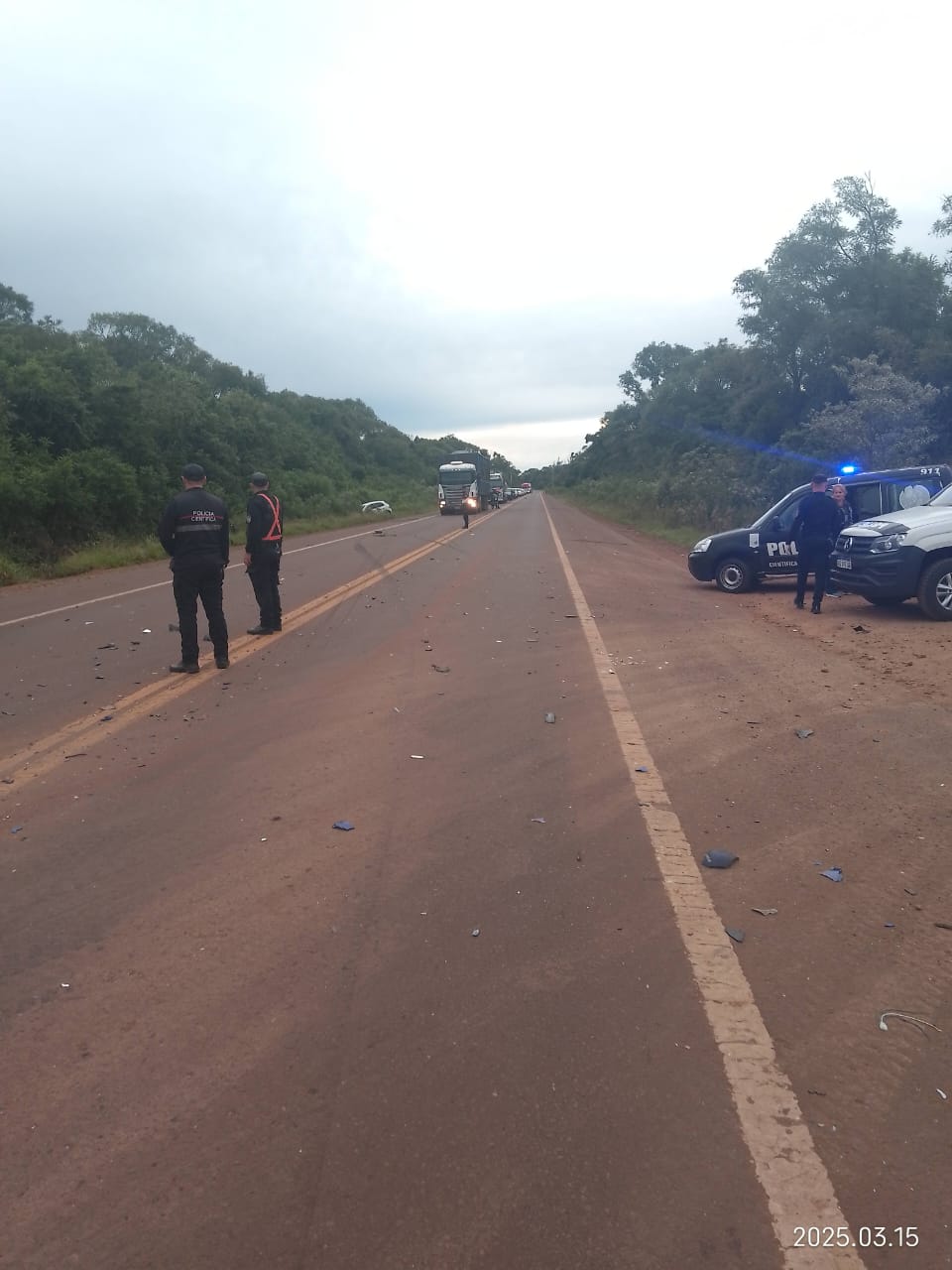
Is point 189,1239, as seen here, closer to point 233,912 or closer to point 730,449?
point 233,912

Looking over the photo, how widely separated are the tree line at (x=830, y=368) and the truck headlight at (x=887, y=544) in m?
13.0

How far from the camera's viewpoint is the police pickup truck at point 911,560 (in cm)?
1202

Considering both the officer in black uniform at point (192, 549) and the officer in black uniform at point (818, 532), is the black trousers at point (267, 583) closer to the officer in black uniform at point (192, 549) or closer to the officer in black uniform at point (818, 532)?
the officer in black uniform at point (192, 549)

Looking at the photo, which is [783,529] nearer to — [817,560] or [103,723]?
[817,560]

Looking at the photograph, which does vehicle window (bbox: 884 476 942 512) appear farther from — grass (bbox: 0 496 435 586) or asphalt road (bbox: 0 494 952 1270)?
grass (bbox: 0 496 435 586)

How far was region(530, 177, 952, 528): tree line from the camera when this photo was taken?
81.1 ft

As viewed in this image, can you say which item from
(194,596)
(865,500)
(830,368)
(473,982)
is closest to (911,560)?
(865,500)

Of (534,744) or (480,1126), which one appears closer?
(480,1126)

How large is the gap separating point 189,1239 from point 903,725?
6328 mm

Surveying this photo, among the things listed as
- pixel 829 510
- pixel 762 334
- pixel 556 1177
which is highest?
pixel 762 334

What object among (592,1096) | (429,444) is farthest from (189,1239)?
(429,444)

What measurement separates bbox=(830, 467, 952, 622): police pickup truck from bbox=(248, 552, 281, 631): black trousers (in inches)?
293

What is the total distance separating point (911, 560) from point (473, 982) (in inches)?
406

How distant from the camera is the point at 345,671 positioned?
9.52 m
